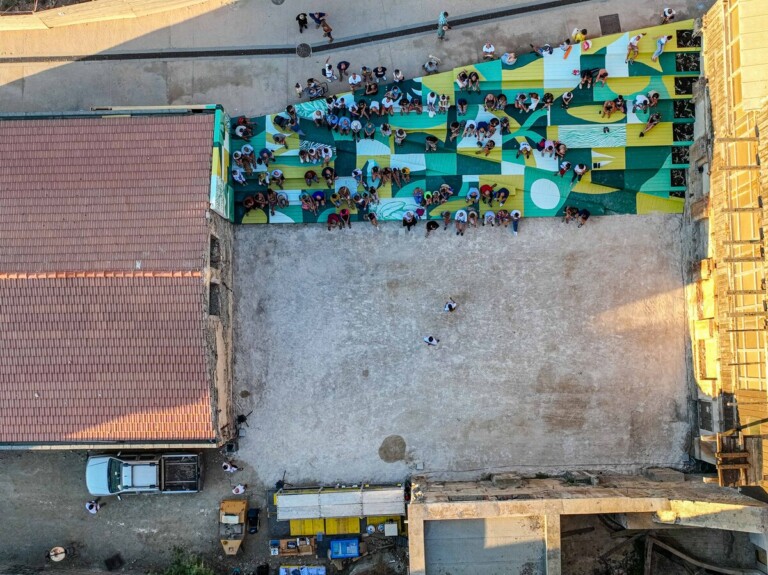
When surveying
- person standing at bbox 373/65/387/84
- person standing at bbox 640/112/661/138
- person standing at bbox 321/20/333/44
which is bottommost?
person standing at bbox 640/112/661/138

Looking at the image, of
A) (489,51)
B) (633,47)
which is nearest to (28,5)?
(489,51)

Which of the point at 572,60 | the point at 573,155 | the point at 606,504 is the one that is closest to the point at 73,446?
the point at 606,504

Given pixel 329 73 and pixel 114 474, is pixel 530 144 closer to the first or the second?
pixel 329 73

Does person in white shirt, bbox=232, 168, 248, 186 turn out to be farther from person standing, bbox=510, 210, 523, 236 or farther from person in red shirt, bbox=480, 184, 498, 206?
person standing, bbox=510, 210, 523, 236

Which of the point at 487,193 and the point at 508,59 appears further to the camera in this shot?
the point at 487,193

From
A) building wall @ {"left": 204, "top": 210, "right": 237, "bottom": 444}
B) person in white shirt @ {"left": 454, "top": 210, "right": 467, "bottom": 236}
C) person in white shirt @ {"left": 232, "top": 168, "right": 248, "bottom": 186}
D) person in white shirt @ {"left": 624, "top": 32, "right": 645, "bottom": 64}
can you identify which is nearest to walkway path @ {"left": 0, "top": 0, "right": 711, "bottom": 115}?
person in white shirt @ {"left": 232, "top": 168, "right": 248, "bottom": 186}

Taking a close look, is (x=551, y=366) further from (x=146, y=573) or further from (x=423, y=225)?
(x=146, y=573)

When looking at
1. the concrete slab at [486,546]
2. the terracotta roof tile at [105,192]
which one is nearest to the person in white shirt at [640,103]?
the concrete slab at [486,546]
